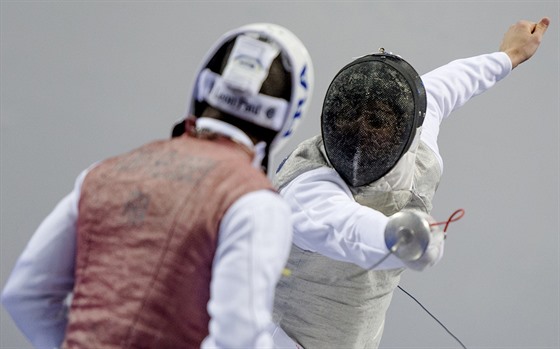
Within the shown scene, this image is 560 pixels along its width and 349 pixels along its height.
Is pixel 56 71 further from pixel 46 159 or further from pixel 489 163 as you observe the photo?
pixel 489 163

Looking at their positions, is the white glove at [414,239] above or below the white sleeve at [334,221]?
above

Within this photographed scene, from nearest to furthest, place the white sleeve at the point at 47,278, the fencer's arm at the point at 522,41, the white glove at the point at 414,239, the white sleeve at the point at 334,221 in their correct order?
1. the white sleeve at the point at 47,278
2. the white glove at the point at 414,239
3. the white sleeve at the point at 334,221
4. the fencer's arm at the point at 522,41

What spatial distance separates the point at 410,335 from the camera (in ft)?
9.71

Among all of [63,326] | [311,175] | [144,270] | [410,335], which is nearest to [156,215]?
[144,270]

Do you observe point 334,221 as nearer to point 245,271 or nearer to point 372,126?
point 372,126

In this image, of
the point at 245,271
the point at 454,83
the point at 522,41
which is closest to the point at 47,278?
the point at 245,271

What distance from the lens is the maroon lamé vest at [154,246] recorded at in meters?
1.09

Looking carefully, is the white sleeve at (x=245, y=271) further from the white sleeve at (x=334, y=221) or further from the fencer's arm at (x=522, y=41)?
the fencer's arm at (x=522, y=41)

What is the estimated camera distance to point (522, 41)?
86.7 inches

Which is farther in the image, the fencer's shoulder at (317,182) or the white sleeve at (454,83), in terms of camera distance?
the white sleeve at (454,83)

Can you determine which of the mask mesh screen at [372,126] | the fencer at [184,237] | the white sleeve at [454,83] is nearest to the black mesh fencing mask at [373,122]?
the mask mesh screen at [372,126]

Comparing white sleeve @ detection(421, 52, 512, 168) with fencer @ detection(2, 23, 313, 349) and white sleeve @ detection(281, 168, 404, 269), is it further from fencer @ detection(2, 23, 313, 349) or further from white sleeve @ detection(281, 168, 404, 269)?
fencer @ detection(2, 23, 313, 349)

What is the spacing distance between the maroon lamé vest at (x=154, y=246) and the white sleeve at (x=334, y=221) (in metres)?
0.38

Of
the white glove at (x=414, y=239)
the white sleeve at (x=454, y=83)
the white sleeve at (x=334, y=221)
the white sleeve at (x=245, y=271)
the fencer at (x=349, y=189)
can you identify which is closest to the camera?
the white sleeve at (x=245, y=271)
